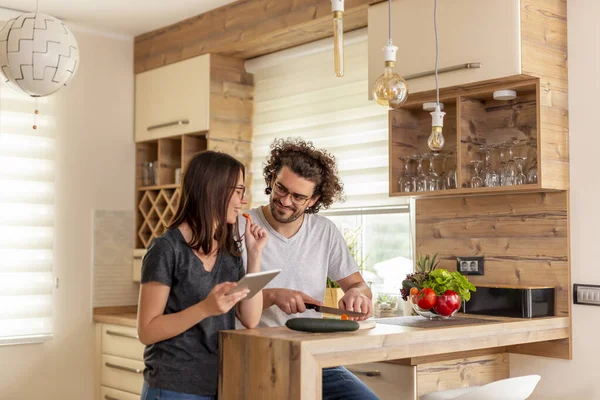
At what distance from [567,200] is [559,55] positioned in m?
0.59

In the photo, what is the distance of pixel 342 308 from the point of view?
107 inches

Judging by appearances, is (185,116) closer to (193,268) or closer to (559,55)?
(559,55)

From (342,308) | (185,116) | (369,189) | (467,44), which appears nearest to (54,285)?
(185,116)

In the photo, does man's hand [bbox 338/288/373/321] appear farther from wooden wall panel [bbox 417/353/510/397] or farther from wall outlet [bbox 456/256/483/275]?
wall outlet [bbox 456/256/483/275]

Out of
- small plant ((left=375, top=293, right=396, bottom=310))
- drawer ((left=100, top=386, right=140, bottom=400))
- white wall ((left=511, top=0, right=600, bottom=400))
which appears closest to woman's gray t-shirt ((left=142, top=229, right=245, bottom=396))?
white wall ((left=511, top=0, right=600, bottom=400))

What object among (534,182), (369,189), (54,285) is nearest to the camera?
(534,182)

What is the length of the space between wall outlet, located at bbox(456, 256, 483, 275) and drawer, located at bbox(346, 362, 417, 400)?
28.6 inches

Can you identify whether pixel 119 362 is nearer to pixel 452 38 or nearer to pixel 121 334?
pixel 121 334

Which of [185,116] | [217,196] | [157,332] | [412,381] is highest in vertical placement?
[185,116]

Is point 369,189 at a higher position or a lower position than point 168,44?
lower

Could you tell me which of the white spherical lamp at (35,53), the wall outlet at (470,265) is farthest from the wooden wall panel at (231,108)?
the wall outlet at (470,265)

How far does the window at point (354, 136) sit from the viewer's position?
4035 millimetres

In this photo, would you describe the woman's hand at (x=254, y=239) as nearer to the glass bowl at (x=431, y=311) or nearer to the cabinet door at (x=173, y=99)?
the glass bowl at (x=431, y=311)

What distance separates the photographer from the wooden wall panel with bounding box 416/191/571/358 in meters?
3.20
